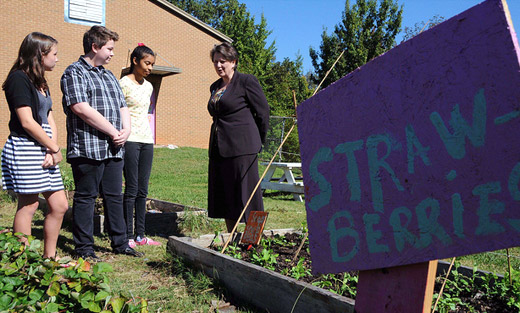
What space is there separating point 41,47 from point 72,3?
1607 centimetres

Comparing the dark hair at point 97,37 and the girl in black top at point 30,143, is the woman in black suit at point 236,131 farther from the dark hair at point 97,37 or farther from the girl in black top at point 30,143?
the girl in black top at point 30,143

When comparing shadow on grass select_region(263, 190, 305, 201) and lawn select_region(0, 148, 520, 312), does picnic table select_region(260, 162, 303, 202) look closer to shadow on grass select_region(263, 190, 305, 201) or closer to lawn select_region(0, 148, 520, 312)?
shadow on grass select_region(263, 190, 305, 201)

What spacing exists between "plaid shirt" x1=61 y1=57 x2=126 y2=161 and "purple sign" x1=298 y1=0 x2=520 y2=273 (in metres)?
2.40

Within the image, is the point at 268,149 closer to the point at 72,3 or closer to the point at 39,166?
the point at 39,166

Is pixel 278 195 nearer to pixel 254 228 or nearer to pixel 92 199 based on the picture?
pixel 254 228

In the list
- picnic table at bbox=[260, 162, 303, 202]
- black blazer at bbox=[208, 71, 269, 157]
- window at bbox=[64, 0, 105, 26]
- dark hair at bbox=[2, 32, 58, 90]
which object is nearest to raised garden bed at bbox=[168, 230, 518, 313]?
black blazer at bbox=[208, 71, 269, 157]

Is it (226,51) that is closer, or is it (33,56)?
(33,56)

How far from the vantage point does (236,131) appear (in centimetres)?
385

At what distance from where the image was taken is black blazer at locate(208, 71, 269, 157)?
3.83 metres

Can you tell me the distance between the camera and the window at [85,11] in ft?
56.3

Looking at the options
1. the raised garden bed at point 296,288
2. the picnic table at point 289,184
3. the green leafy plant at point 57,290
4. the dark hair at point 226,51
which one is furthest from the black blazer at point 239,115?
the picnic table at point 289,184

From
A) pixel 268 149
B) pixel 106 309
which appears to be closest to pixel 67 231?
pixel 106 309

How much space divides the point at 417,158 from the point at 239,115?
2829mm

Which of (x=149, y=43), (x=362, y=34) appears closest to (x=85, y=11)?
(x=149, y=43)
